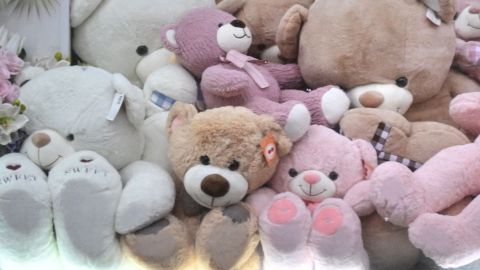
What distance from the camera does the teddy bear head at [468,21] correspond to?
1.16 meters

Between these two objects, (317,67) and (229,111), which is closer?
(229,111)

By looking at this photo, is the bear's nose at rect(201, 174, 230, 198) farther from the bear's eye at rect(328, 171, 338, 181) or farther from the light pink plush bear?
the bear's eye at rect(328, 171, 338, 181)

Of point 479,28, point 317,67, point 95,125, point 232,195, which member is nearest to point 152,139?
point 95,125

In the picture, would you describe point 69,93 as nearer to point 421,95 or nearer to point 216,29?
point 216,29

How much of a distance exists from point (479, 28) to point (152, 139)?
733 mm

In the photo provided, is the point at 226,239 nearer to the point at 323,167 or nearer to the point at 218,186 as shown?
the point at 218,186

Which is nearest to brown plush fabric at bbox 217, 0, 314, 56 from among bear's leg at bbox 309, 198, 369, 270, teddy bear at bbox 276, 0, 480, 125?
teddy bear at bbox 276, 0, 480, 125

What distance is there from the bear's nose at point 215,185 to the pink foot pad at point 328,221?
0.50 feet

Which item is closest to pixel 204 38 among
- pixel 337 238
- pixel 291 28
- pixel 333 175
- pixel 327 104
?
pixel 291 28

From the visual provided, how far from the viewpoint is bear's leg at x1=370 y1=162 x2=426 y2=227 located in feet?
2.76

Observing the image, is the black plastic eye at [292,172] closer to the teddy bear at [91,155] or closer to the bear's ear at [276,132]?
the bear's ear at [276,132]

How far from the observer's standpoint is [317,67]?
1077 mm

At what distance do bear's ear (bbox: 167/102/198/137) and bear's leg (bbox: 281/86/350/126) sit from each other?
24 centimetres

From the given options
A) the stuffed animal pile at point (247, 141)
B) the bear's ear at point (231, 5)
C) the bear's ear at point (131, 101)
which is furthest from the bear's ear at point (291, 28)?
the bear's ear at point (131, 101)
